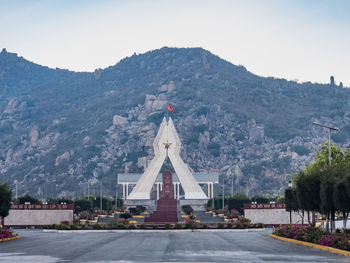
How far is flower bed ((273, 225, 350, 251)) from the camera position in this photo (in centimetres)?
3566

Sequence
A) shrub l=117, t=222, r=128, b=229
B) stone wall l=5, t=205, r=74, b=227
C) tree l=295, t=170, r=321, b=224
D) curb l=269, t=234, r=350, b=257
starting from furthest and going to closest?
stone wall l=5, t=205, r=74, b=227, shrub l=117, t=222, r=128, b=229, tree l=295, t=170, r=321, b=224, curb l=269, t=234, r=350, b=257

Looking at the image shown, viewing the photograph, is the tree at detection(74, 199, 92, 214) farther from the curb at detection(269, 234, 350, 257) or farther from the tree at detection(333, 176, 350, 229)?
the tree at detection(333, 176, 350, 229)

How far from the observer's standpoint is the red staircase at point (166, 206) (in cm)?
8262

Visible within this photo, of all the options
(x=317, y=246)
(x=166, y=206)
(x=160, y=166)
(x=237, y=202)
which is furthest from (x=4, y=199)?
(x=160, y=166)

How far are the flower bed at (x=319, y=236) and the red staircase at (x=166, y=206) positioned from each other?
1181 inches

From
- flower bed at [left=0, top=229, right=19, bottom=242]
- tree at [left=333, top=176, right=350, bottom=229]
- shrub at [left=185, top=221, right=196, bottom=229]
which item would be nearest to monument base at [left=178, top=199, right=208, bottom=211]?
shrub at [left=185, top=221, right=196, bottom=229]

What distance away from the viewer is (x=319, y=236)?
4203cm

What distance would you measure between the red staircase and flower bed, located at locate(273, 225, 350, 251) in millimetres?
29987

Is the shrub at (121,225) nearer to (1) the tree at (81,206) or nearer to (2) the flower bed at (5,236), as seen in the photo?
(2) the flower bed at (5,236)

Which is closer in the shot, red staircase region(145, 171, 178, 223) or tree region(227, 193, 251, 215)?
red staircase region(145, 171, 178, 223)

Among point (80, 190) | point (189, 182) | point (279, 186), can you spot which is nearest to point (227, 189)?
point (279, 186)

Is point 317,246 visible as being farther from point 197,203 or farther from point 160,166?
point 197,203

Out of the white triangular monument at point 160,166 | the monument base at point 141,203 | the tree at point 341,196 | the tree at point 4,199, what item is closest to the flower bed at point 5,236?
the tree at point 4,199

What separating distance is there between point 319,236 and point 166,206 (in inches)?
2252
